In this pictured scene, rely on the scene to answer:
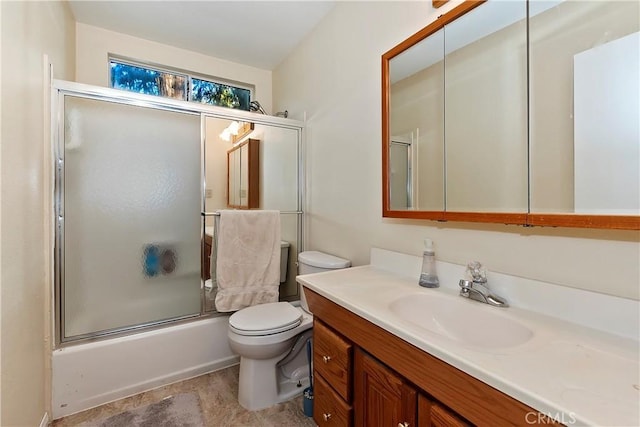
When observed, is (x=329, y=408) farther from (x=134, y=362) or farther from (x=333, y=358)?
(x=134, y=362)

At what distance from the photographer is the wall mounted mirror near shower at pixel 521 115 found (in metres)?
0.79

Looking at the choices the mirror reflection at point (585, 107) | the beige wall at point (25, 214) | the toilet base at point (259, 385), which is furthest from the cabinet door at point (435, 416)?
the beige wall at point (25, 214)

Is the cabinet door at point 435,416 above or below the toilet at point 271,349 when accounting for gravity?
above

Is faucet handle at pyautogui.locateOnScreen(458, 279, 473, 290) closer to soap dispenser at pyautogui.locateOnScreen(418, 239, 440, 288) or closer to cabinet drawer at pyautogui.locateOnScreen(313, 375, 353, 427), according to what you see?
soap dispenser at pyautogui.locateOnScreen(418, 239, 440, 288)

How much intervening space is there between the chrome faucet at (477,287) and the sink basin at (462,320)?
31 mm

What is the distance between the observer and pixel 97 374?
5.46 ft

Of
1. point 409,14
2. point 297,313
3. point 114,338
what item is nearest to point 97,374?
point 114,338

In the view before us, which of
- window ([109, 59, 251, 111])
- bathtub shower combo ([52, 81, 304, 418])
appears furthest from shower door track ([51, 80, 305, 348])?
window ([109, 59, 251, 111])

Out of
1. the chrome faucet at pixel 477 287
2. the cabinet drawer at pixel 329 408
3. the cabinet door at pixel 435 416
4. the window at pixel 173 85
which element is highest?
the window at pixel 173 85

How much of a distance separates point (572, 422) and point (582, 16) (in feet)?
3.55

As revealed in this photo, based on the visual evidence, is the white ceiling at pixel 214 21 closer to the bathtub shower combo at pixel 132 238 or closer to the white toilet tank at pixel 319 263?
the bathtub shower combo at pixel 132 238

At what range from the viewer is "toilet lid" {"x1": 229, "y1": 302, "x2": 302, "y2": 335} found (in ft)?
5.11

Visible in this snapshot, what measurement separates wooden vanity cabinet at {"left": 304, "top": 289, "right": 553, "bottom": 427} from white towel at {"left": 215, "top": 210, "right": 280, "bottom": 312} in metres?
0.86

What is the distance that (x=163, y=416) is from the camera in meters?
1.55
